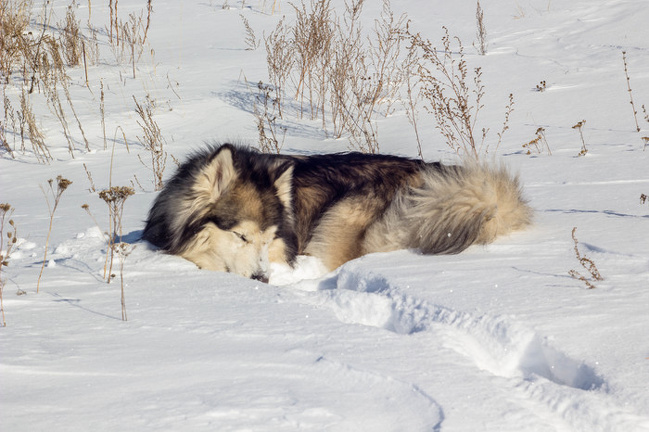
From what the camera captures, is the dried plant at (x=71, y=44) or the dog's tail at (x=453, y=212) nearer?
the dog's tail at (x=453, y=212)

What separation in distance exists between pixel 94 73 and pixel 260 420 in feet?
31.1

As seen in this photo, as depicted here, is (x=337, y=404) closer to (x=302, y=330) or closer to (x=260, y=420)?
(x=260, y=420)

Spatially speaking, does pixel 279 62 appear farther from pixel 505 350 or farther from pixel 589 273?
pixel 505 350

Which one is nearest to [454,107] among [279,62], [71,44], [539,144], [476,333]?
[539,144]

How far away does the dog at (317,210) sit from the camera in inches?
154

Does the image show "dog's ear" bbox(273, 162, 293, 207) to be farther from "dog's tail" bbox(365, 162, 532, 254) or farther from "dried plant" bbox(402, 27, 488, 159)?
"dried plant" bbox(402, 27, 488, 159)

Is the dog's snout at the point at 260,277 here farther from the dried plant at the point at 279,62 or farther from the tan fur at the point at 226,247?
the dried plant at the point at 279,62

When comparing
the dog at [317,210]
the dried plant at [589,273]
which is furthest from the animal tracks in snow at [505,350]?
the dog at [317,210]

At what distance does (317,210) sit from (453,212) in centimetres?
97

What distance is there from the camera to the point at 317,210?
14.5ft

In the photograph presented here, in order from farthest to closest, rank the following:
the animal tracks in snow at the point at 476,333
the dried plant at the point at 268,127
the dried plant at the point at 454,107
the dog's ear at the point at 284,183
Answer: the dried plant at the point at 268,127 < the dried plant at the point at 454,107 < the dog's ear at the point at 284,183 < the animal tracks in snow at the point at 476,333

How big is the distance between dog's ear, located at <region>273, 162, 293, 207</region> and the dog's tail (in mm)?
589

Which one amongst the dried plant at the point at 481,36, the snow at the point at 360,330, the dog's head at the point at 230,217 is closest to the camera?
the snow at the point at 360,330

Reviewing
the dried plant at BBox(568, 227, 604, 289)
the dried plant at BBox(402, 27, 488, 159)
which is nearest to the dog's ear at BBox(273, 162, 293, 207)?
the dried plant at BBox(402, 27, 488, 159)
